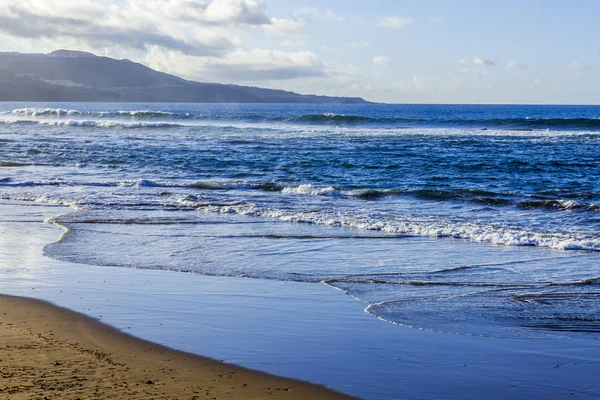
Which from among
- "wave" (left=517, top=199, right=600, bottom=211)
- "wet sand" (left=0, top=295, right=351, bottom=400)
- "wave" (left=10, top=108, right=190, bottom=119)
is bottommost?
"wet sand" (left=0, top=295, right=351, bottom=400)

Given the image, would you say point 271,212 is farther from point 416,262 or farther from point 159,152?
point 159,152

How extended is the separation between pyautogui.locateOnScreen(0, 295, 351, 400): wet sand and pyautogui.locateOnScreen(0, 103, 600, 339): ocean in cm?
240

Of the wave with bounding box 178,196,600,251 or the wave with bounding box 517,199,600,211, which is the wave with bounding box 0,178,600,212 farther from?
the wave with bounding box 178,196,600,251

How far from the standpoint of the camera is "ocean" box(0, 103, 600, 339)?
→ 9055mm

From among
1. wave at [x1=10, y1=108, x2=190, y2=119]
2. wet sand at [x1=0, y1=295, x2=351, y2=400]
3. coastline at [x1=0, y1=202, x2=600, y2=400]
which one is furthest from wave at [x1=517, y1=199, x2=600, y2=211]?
wave at [x1=10, y1=108, x2=190, y2=119]

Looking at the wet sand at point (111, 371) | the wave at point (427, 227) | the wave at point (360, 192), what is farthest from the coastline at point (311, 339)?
the wave at point (360, 192)

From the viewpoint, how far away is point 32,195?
803 inches

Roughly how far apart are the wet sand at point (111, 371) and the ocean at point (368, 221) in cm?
240

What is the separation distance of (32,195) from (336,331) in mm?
15359

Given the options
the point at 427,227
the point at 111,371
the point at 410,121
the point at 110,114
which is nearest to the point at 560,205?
the point at 427,227

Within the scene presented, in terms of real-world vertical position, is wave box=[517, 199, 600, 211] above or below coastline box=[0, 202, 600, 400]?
above

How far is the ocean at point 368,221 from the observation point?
9.05 m

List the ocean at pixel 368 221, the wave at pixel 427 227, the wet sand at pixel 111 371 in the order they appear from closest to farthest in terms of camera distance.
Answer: the wet sand at pixel 111 371 < the ocean at pixel 368 221 < the wave at pixel 427 227

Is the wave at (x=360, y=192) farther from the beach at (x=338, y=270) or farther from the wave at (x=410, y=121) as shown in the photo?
the wave at (x=410, y=121)
